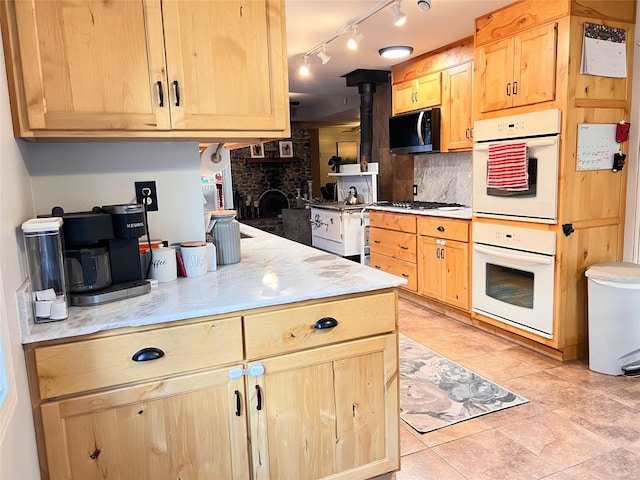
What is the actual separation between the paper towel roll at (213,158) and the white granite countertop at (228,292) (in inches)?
20.7

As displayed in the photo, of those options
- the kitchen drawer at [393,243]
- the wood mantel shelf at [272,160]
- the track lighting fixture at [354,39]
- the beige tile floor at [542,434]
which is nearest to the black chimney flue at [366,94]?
the kitchen drawer at [393,243]

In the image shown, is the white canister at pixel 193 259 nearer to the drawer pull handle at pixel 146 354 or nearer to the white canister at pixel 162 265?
the white canister at pixel 162 265

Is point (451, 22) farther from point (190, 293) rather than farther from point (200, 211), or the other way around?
point (190, 293)

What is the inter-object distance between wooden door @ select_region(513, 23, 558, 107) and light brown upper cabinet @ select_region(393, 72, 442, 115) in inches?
49.6

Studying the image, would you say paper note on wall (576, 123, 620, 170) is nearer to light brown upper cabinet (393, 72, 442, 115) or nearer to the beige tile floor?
the beige tile floor

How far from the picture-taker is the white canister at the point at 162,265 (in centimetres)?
181

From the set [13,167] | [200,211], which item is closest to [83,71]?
[13,167]

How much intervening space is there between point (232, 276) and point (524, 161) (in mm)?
2113

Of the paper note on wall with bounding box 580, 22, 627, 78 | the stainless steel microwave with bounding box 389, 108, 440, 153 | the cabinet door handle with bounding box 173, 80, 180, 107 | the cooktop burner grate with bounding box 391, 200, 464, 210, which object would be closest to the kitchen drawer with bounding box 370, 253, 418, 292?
the cooktop burner grate with bounding box 391, 200, 464, 210

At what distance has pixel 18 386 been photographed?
1150mm

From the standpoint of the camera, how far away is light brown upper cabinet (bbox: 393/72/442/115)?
4.32 meters

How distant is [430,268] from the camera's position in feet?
13.6

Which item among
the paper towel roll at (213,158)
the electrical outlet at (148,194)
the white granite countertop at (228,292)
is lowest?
the white granite countertop at (228,292)

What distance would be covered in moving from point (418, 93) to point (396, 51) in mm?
521
